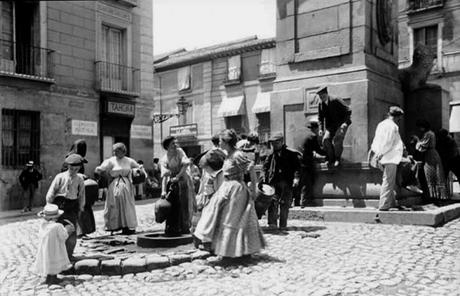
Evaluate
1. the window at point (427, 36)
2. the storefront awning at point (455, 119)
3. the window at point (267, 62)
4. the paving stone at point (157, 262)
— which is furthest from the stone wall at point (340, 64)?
the window at point (267, 62)

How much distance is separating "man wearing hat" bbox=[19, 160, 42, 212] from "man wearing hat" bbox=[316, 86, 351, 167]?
8.84 meters

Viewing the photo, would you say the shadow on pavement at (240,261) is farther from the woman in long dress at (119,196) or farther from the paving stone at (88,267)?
the woman in long dress at (119,196)

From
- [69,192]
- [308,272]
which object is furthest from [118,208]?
[308,272]

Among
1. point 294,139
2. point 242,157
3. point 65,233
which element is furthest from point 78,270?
point 294,139

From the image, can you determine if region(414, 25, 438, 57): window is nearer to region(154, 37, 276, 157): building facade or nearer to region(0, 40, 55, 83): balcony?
region(154, 37, 276, 157): building facade

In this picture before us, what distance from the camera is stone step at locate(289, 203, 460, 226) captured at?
7977 millimetres

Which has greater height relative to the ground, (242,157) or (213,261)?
(242,157)

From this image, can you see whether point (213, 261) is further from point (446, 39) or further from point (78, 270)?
point (446, 39)

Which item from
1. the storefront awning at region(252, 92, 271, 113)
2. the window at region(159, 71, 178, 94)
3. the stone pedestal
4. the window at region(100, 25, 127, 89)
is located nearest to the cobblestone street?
the window at region(100, 25, 127, 89)

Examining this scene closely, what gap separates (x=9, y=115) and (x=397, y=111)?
10.6 meters

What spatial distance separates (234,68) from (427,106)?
75.0 feet

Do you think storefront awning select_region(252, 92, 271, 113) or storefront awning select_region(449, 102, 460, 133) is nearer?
storefront awning select_region(449, 102, 460, 133)

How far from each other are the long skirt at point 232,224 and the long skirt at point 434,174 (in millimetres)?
6264

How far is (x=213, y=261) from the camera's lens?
5785 mm
